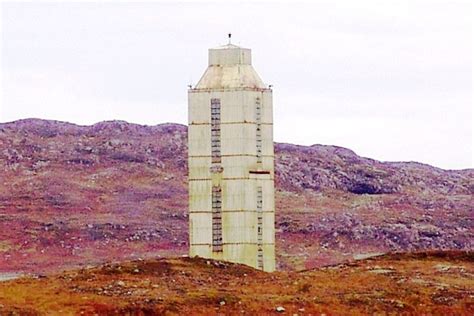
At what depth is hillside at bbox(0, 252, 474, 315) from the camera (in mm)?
38594

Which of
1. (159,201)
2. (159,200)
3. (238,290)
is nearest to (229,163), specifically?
(238,290)

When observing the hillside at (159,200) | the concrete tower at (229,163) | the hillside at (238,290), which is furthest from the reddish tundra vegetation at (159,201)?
the hillside at (238,290)

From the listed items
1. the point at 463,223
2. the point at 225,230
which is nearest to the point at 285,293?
the point at 225,230

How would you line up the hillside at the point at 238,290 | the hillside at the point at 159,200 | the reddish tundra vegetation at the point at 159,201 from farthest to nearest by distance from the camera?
the hillside at the point at 159,200 < the reddish tundra vegetation at the point at 159,201 < the hillside at the point at 238,290

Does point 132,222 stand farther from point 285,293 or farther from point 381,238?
point 285,293

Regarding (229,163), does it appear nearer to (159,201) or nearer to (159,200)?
(159,201)

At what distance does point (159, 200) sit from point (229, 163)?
69041mm

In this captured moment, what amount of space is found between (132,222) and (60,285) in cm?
7207

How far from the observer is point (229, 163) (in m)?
53.2

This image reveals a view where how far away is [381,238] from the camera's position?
111438mm

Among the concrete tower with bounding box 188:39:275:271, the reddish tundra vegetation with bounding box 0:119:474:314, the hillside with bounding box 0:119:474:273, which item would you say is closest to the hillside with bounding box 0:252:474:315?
the concrete tower with bounding box 188:39:275:271

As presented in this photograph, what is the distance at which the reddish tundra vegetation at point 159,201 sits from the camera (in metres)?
106

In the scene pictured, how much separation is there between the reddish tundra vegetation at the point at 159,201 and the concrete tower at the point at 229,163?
40196 mm

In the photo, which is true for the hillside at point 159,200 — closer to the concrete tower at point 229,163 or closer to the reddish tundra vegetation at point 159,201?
the reddish tundra vegetation at point 159,201
